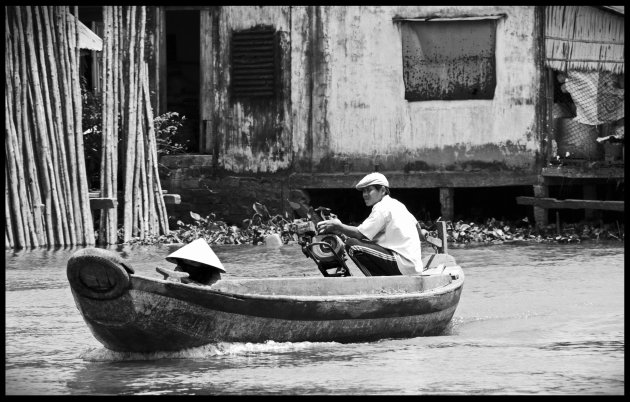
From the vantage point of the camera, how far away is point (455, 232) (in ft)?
58.7

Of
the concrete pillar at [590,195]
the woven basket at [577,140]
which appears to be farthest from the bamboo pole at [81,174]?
the concrete pillar at [590,195]

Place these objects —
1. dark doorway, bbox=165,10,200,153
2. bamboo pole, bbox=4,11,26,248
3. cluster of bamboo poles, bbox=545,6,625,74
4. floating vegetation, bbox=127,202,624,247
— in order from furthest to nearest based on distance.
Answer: dark doorway, bbox=165,10,200,153 < cluster of bamboo poles, bbox=545,6,625,74 < floating vegetation, bbox=127,202,624,247 < bamboo pole, bbox=4,11,26,248

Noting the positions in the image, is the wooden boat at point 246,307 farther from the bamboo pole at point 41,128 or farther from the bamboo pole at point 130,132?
the bamboo pole at point 130,132

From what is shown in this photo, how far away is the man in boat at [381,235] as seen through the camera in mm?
10703

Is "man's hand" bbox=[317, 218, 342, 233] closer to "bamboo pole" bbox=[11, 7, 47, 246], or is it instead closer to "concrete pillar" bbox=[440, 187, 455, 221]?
"bamboo pole" bbox=[11, 7, 47, 246]

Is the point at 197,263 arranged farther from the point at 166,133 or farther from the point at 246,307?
Result: the point at 166,133

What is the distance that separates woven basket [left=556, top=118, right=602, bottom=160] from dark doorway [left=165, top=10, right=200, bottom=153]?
5691 millimetres

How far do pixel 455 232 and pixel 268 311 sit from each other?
8.71m

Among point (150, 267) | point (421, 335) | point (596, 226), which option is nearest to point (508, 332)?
point (421, 335)

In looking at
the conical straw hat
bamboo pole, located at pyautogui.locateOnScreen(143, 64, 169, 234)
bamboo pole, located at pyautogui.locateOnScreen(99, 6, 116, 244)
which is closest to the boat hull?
the conical straw hat

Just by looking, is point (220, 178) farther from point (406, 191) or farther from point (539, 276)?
point (539, 276)

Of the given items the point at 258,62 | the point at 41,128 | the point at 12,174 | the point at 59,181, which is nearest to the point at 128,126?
the point at 59,181

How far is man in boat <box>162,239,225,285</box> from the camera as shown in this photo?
9.49 meters
